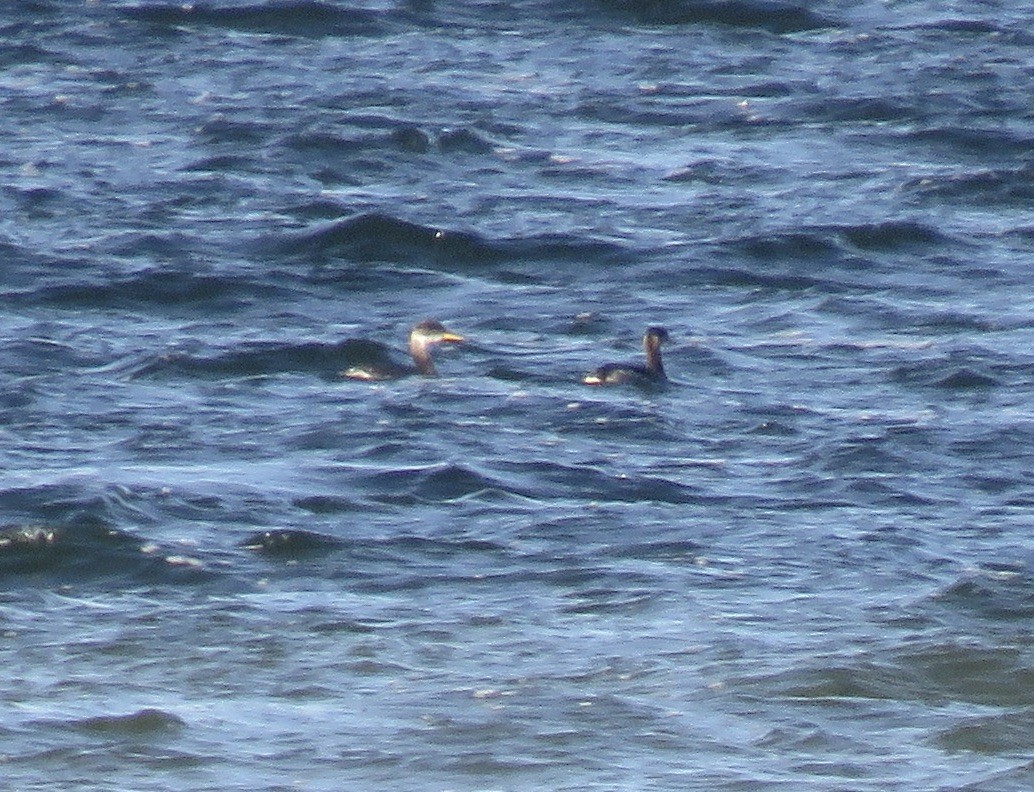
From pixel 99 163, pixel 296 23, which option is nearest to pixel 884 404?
pixel 99 163

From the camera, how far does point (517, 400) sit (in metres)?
14.6

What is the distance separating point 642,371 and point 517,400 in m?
0.71

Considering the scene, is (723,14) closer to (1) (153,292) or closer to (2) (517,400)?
(1) (153,292)

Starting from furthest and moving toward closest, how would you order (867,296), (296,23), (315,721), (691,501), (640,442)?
(296,23) < (867,296) < (640,442) < (691,501) < (315,721)

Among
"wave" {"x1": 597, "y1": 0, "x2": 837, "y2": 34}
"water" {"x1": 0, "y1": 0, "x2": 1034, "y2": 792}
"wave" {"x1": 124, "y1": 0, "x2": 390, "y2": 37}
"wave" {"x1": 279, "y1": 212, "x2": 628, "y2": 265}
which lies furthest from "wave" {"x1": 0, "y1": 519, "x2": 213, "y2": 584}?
"wave" {"x1": 597, "y1": 0, "x2": 837, "y2": 34}

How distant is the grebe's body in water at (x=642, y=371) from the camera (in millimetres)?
14305

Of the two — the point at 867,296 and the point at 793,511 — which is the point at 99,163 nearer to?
the point at 867,296

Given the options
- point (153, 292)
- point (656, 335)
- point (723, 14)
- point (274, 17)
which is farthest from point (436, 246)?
point (723, 14)

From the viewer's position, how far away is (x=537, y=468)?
510 inches

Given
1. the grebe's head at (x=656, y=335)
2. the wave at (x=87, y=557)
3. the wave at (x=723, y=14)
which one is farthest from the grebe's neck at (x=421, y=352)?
the wave at (x=723, y=14)

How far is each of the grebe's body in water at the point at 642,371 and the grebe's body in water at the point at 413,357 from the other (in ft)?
2.99

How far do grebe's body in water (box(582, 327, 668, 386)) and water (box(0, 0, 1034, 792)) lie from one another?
0.18m

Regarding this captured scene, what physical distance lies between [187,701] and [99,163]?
11.1m

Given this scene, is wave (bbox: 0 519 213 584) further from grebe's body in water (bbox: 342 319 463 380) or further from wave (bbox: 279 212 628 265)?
wave (bbox: 279 212 628 265)
